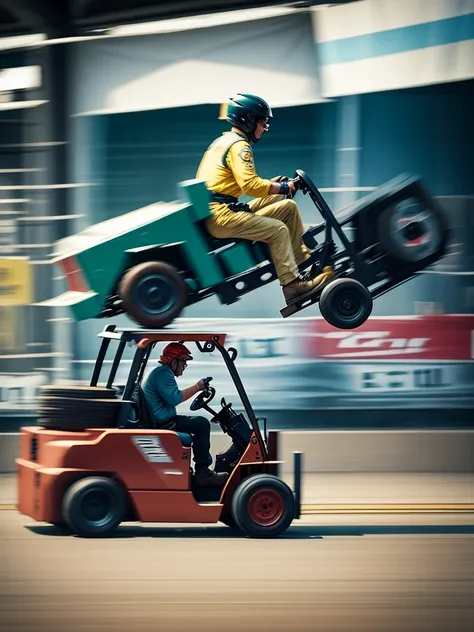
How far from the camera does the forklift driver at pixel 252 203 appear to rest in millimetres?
8758

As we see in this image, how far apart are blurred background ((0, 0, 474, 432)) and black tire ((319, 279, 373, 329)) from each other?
3.85 meters

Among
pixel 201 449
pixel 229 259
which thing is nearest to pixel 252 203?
pixel 229 259

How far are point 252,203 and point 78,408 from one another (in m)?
1.88

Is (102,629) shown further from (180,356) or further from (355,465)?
(355,465)

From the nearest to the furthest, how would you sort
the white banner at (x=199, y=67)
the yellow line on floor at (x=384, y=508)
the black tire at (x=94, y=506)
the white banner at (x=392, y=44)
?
the black tire at (x=94, y=506)
the yellow line on floor at (x=384, y=508)
the white banner at (x=392, y=44)
the white banner at (x=199, y=67)

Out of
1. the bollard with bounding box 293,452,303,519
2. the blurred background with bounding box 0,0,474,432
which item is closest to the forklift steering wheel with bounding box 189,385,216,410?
the bollard with bounding box 293,452,303,519

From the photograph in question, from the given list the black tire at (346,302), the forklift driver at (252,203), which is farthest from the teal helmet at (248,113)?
the black tire at (346,302)

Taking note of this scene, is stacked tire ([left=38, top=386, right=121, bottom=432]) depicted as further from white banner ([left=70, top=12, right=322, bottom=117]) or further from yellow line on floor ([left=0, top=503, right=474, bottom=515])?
white banner ([left=70, top=12, right=322, bottom=117])

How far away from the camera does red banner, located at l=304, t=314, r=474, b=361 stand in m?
12.6

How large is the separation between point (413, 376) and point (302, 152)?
8.05ft

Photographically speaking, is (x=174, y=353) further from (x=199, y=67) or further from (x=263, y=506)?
(x=199, y=67)

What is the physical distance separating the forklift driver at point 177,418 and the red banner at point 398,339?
3.65 metres

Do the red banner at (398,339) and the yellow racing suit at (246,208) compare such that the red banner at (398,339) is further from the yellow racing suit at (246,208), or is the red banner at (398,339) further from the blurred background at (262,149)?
the yellow racing suit at (246,208)

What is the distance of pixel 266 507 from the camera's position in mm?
9172
